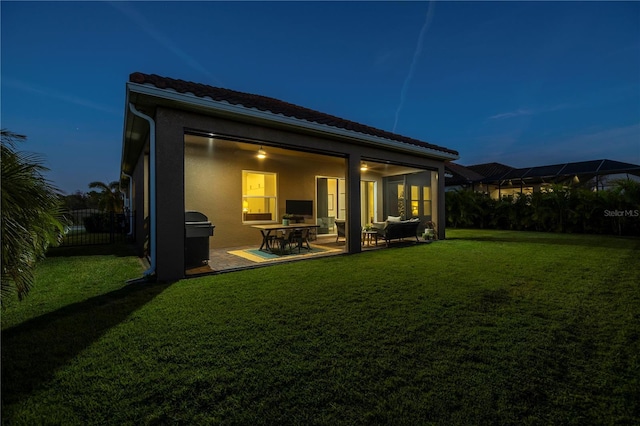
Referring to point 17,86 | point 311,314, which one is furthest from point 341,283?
point 17,86

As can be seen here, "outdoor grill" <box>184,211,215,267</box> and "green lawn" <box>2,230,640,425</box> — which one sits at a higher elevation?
"outdoor grill" <box>184,211,215,267</box>

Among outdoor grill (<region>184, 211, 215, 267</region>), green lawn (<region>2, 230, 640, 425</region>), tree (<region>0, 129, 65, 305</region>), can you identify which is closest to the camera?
green lawn (<region>2, 230, 640, 425</region>)

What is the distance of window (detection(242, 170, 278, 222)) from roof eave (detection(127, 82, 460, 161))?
410 centimetres

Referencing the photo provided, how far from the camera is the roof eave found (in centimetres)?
430

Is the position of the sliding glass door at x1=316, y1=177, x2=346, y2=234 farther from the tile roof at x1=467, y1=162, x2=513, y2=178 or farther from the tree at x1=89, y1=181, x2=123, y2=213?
the tile roof at x1=467, y1=162, x2=513, y2=178

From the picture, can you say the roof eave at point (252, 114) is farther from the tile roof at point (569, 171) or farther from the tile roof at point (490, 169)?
the tile roof at point (490, 169)

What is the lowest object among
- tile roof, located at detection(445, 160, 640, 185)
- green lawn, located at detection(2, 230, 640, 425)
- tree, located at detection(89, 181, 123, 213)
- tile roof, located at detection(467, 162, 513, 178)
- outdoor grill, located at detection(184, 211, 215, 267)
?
green lawn, located at detection(2, 230, 640, 425)

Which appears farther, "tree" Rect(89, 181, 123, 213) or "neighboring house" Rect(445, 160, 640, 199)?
"tree" Rect(89, 181, 123, 213)

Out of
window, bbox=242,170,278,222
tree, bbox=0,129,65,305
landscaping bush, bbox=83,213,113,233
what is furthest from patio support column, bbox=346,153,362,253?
landscaping bush, bbox=83,213,113,233

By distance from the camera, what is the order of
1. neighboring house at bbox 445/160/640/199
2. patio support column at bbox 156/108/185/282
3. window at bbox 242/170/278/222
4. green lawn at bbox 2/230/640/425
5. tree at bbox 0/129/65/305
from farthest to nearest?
neighboring house at bbox 445/160/640/199
window at bbox 242/170/278/222
patio support column at bbox 156/108/185/282
tree at bbox 0/129/65/305
green lawn at bbox 2/230/640/425

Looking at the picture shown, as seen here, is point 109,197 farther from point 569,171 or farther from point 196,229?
point 569,171

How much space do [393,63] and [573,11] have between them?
998 centimetres

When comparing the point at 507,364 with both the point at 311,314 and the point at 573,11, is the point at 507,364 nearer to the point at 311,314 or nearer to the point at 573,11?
the point at 311,314

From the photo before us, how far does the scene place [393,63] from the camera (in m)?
18.4
